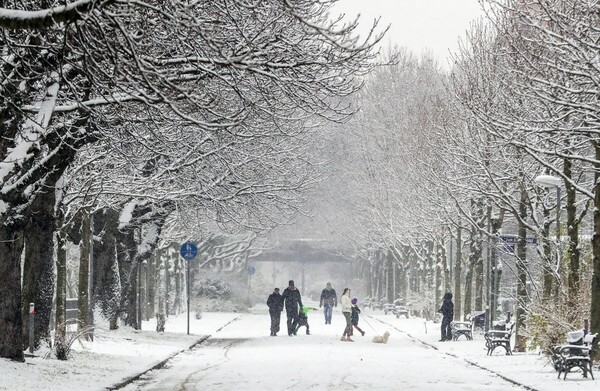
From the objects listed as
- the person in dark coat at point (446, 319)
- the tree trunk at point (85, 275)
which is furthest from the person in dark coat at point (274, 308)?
the tree trunk at point (85, 275)

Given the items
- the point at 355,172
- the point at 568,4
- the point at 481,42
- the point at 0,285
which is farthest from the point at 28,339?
the point at 355,172

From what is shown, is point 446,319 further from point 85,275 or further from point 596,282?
point 596,282

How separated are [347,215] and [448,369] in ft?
193

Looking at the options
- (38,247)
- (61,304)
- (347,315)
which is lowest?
(347,315)

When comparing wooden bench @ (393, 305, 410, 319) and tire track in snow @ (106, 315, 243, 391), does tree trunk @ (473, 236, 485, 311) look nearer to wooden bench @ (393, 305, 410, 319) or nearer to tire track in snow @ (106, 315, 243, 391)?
tire track in snow @ (106, 315, 243, 391)

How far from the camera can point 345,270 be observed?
422 ft

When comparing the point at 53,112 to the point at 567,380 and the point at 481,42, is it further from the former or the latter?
the point at 481,42

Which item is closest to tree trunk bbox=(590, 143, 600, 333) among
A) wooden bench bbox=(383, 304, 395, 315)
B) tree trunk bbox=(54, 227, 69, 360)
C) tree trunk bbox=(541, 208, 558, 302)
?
tree trunk bbox=(541, 208, 558, 302)

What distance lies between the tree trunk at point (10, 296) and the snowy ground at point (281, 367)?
0.54 metres

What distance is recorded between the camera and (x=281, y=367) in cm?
2331

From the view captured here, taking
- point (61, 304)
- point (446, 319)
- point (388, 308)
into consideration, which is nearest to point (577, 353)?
point (61, 304)

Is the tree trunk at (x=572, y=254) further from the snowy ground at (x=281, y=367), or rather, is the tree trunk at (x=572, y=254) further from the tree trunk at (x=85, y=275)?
the tree trunk at (x=85, y=275)

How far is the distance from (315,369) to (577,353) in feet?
15.9

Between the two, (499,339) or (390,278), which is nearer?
(499,339)
